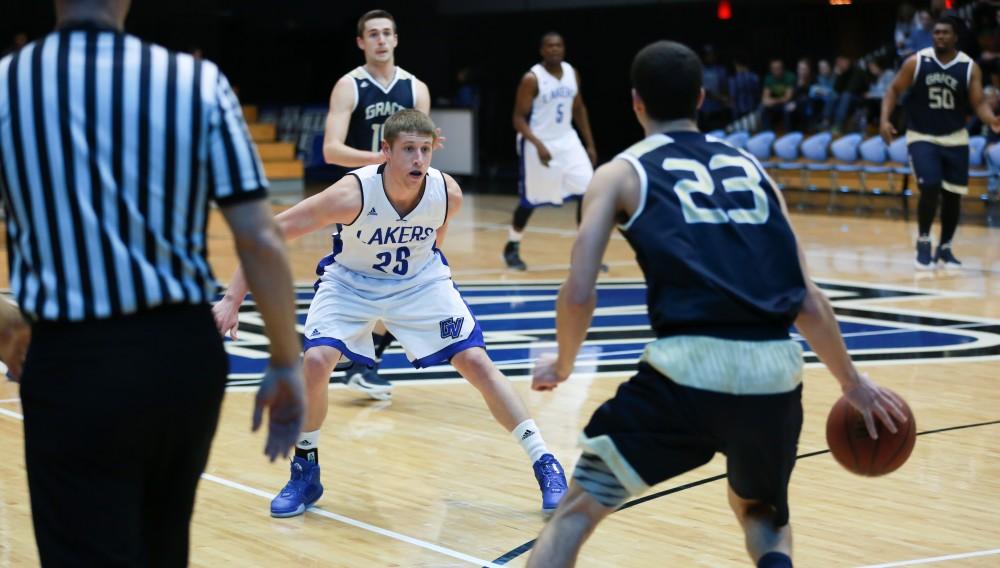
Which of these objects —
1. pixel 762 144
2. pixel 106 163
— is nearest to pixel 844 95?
pixel 762 144

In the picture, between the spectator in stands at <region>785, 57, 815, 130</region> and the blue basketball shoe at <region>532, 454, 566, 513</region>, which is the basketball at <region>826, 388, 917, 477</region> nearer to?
the blue basketball shoe at <region>532, 454, 566, 513</region>

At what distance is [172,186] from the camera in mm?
2379

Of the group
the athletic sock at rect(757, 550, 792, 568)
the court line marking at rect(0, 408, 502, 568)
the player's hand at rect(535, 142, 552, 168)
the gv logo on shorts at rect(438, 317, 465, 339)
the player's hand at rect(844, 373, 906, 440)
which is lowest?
the player's hand at rect(535, 142, 552, 168)

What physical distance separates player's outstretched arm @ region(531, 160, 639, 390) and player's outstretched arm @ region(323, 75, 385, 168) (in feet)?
12.9

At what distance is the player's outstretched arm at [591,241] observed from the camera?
2.99 m

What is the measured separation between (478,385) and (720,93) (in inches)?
576

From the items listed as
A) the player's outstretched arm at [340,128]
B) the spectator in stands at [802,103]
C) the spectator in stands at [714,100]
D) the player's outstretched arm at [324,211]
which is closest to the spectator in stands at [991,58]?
the spectator in stands at [802,103]

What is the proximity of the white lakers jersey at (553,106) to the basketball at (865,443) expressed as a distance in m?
7.93

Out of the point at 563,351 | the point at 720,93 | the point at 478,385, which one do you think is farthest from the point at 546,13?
the point at 563,351

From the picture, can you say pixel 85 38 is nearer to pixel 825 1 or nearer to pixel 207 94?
pixel 207 94

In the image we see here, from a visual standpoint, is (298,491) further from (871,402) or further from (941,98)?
(941,98)

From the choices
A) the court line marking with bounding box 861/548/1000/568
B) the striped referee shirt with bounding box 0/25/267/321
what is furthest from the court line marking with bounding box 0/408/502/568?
the striped referee shirt with bounding box 0/25/267/321

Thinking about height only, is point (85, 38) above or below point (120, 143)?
above

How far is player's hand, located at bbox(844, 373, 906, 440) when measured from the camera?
319 cm
